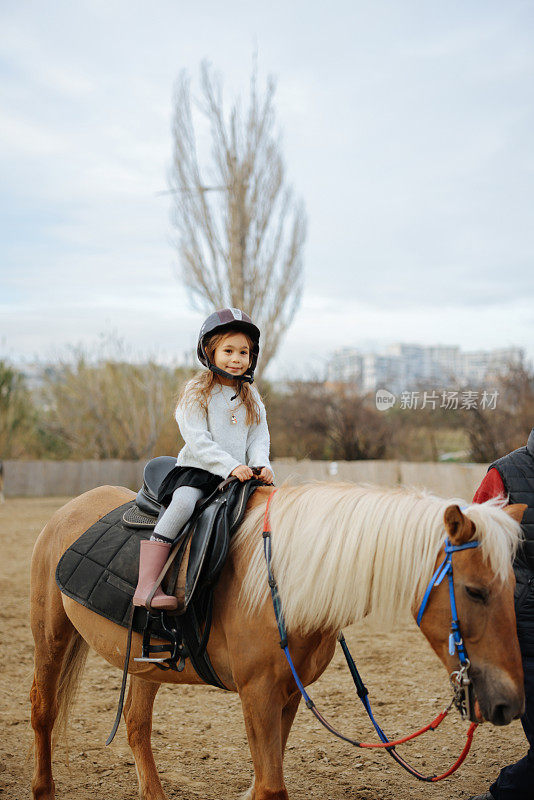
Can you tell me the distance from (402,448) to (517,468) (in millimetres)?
15176

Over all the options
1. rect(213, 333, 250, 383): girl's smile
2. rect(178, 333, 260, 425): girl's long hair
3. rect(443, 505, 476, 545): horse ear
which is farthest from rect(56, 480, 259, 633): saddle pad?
rect(443, 505, 476, 545): horse ear

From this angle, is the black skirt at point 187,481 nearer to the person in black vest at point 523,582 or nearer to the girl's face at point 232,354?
the girl's face at point 232,354

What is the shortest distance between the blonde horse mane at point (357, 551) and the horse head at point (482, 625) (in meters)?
0.05

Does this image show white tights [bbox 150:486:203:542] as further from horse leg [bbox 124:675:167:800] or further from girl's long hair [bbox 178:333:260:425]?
horse leg [bbox 124:675:167:800]

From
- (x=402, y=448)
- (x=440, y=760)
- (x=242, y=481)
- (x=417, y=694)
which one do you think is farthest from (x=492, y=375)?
(x=242, y=481)

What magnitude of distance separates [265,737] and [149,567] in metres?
0.67

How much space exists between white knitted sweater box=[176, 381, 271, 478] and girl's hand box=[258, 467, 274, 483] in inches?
1.4

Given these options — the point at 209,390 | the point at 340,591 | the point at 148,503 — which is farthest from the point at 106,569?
the point at 340,591

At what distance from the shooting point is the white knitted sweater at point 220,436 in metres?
2.40

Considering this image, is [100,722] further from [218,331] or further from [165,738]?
[218,331]

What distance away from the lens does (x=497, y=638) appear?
183cm

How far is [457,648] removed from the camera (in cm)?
186

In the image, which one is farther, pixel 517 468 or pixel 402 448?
pixel 402 448

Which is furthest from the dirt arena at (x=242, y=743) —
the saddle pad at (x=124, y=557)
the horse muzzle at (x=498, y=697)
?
the horse muzzle at (x=498, y=697)
